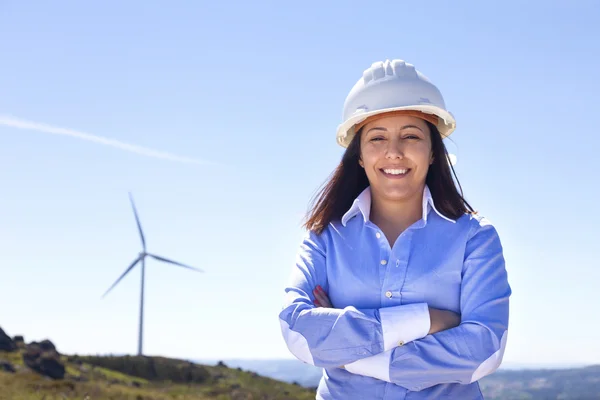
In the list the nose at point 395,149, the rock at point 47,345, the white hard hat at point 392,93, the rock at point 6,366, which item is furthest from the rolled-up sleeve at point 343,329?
the rock at point 47,345

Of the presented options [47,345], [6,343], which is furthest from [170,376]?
[6,343]

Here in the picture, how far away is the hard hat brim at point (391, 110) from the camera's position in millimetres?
5623

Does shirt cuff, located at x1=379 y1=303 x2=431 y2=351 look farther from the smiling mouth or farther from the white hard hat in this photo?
the white hard hat

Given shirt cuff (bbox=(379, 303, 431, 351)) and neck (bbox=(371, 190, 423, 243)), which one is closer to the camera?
shirt cuff (bbox=(379, 303, 431, 351))

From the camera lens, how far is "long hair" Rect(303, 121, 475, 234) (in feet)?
19.2

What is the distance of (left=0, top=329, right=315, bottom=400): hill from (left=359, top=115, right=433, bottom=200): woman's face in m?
35.4

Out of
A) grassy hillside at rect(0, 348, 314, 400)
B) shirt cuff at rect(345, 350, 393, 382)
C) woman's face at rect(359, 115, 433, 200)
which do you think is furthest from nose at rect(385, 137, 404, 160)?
grassy hillside at rect(0, 348, 314, 400)

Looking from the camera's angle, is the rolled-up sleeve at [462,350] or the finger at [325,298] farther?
the finger at [325,298]

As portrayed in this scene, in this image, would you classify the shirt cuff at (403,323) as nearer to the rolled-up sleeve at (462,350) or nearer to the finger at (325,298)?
the rolled-up sleeve at (462,350)

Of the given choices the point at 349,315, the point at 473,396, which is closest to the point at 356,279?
the point at 349,315

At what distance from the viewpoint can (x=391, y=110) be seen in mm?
5637

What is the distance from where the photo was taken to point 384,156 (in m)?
5.67

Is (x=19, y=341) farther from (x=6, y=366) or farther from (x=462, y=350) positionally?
(x=462, y=350)

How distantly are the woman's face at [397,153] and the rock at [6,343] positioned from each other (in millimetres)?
51390
